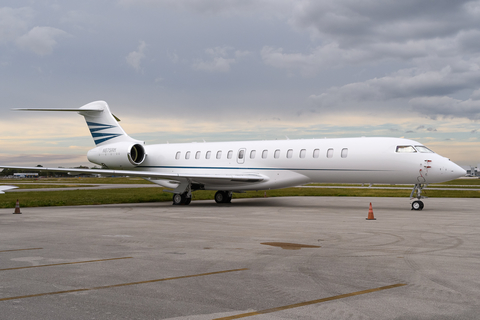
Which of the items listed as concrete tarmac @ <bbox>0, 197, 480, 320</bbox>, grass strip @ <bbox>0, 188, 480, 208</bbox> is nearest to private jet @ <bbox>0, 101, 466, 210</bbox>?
grass strip @ <bbox>0, 188, 480, 208</bbox>

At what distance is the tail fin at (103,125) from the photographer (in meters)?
27.1

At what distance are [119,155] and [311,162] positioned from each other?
36.4ft

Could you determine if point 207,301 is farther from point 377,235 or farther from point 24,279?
point 377,235

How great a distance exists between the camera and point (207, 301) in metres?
5.34

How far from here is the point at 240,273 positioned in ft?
22.5

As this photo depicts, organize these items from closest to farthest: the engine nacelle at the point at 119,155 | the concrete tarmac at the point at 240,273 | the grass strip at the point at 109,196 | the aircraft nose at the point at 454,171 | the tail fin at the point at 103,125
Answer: the concrete tarmac at the point at 240,273
the aircraft nose at the point at 454,171
the grass strip at the point at 109,196
the engine nacelle at the point at 119,155
the tail fin at the point at 103,125

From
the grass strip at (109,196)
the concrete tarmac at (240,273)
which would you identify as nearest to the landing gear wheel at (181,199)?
the grass strip at (109,196)

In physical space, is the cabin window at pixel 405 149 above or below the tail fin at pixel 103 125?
below

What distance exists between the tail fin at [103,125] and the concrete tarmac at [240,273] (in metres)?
15.1

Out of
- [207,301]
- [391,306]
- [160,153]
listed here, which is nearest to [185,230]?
[207,301]

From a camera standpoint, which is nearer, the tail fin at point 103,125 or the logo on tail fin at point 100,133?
the tail fin at point 103,125

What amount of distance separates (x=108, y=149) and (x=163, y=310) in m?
22.4

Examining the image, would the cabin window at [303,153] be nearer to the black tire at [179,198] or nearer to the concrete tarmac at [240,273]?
the black tire at [179,198]

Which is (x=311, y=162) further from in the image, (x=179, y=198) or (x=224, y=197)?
(x=179, y=198)
